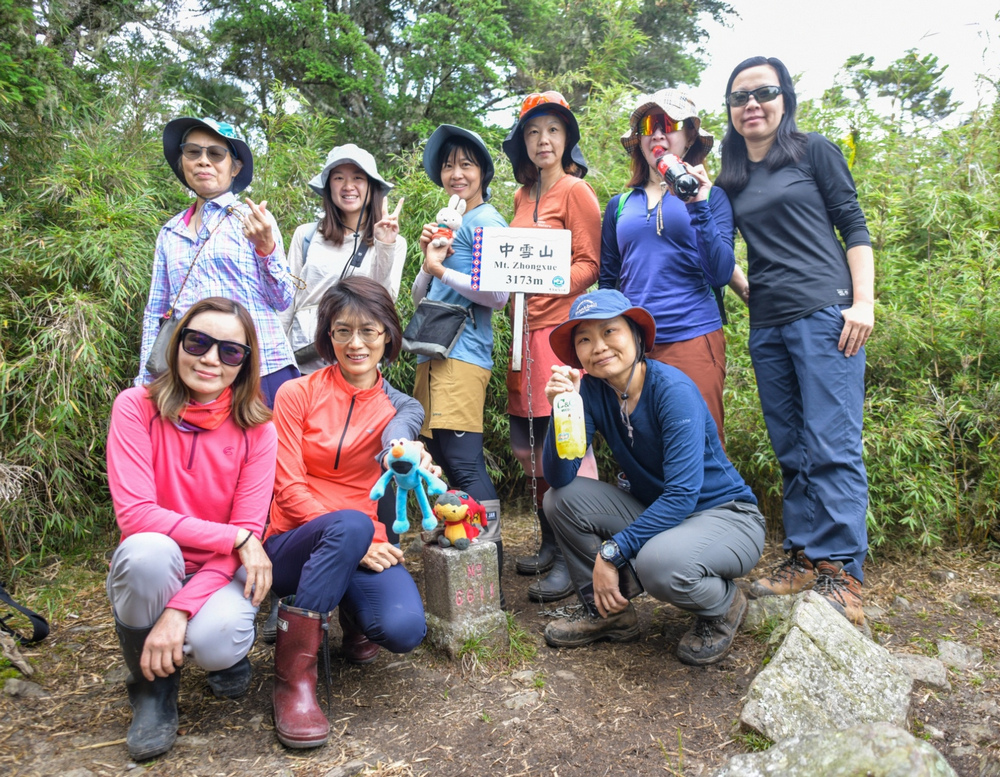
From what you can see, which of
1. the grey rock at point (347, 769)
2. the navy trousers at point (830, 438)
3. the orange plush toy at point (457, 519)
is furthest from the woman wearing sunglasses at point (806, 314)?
the grey rock at point (347, 769)

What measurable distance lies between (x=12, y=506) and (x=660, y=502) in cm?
324

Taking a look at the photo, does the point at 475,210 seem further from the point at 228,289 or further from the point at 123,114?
the point at 123,114

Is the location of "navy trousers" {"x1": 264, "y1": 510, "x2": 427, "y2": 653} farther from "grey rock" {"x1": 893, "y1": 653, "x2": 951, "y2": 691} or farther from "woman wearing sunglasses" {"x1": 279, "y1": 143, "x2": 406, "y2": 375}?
"grey rock" {"x1": 893, "y1": 653, "x2": 951, "y2": 691}

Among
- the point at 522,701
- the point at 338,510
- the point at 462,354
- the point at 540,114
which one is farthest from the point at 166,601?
the point at 540,114

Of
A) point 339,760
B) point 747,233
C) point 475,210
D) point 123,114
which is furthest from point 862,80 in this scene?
point 339,760

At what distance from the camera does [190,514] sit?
2.40 meters

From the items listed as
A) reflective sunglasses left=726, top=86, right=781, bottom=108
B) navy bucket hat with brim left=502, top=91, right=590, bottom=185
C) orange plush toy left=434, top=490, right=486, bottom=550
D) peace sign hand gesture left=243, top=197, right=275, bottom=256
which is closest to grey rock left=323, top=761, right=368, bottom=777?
orange plush toy left=434, top=490, right=486, bottom=550

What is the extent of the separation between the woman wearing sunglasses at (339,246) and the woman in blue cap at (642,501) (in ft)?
3.04

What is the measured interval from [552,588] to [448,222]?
1.79 m

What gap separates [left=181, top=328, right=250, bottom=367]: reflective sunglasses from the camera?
7.65ft

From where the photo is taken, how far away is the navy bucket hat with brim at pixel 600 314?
2709 millimetres

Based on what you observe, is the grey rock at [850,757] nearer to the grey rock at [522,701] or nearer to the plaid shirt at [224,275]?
the grey rock at [522,701]

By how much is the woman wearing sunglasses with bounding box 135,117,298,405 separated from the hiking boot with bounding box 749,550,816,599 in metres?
2.29

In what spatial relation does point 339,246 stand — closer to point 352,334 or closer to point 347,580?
point 352,334
